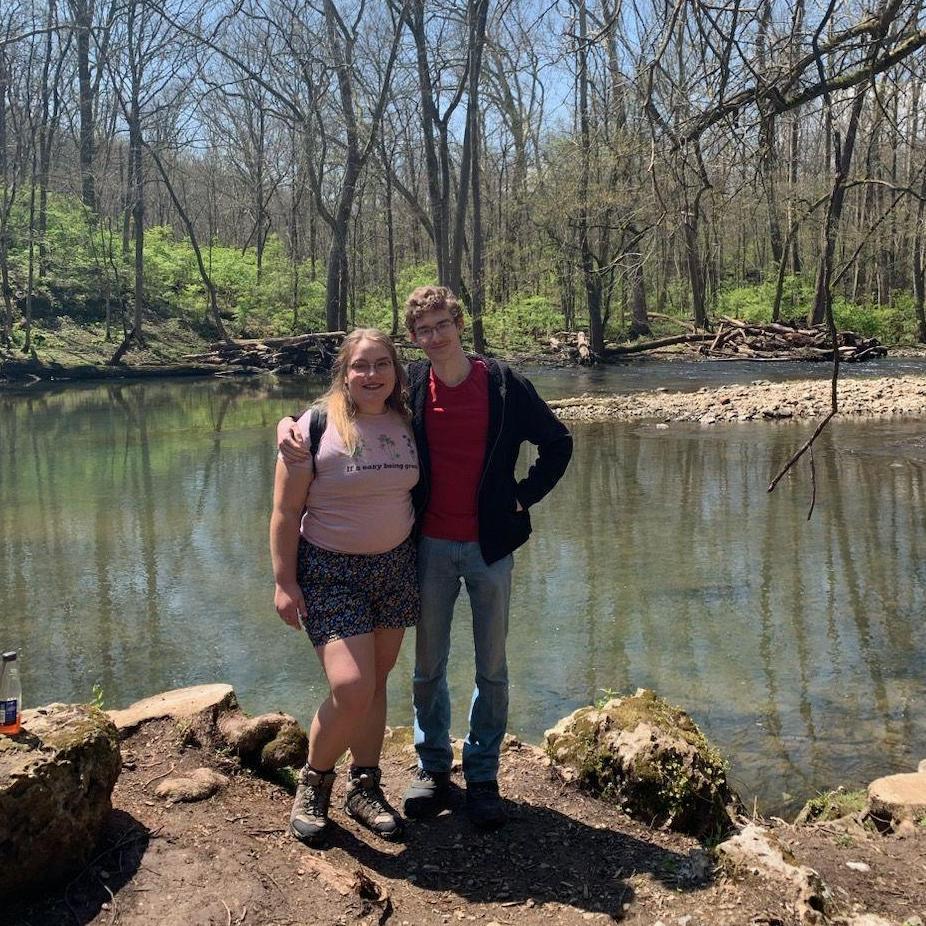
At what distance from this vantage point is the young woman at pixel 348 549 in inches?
124

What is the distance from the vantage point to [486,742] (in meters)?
3.48

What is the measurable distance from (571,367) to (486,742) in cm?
2603

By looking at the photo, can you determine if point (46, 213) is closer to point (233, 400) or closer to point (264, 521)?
point (233, 400)

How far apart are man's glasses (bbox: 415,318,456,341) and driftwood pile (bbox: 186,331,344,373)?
2603cm

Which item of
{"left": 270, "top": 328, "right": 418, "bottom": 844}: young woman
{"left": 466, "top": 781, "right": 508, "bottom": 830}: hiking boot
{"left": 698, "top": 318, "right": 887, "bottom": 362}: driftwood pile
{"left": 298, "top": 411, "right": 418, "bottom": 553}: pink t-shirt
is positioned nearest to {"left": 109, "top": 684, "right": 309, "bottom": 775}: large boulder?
{"left": 270, "top": 328, "right": 418, "bottom": 844}: young woman

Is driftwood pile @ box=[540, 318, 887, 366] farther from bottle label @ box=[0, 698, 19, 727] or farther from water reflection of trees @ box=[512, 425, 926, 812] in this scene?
bottle label @ box=[0, 698, 19, 727]

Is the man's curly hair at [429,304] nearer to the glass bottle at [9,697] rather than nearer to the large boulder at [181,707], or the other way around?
the glass bottle at [9,697]

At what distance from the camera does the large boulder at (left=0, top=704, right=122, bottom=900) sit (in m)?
2.60

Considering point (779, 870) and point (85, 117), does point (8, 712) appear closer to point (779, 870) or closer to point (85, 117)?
point (779, 870)

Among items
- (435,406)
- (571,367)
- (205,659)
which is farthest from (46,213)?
(435,406)

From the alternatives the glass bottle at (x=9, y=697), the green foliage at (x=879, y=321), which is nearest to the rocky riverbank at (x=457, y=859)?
the glass bottle at (x=9, y=697)

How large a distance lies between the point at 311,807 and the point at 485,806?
0.62 m

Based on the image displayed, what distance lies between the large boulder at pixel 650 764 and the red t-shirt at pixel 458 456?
1.05 metres

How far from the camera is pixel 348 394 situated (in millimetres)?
3283
